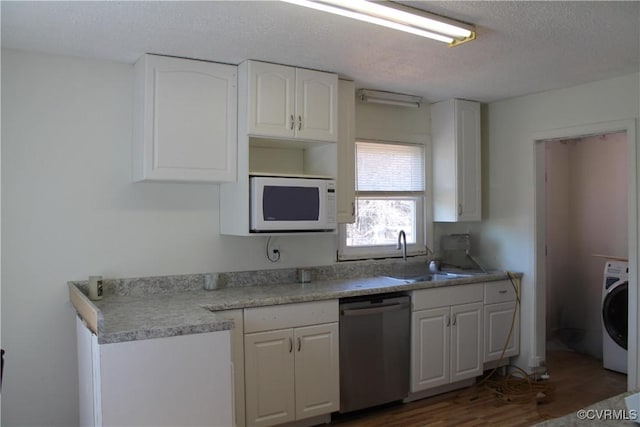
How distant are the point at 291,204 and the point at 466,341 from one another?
5.93 ft

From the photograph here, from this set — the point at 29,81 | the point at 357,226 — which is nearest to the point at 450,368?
the point at 357,226

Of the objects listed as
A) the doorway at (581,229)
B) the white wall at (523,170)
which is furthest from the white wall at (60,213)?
the doorway at (581,229)

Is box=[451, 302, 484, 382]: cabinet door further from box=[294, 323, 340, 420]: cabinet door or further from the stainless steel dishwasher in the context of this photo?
box=[294, 323, 340, 420]: cabinet door

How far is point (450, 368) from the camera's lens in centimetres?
379

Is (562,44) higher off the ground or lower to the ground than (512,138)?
higher

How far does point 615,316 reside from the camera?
13.8 ft

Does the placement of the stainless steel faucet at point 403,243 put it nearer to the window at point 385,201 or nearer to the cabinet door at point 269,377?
the window at point 385,201

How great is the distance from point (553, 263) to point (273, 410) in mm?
3487

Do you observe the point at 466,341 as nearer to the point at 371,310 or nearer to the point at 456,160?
the point at 371,310

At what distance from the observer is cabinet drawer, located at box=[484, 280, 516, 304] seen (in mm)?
4012

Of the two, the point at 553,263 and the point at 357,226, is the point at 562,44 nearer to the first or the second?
the point at 357,226

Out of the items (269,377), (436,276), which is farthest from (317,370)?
(436,276)

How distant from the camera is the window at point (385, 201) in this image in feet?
13.3

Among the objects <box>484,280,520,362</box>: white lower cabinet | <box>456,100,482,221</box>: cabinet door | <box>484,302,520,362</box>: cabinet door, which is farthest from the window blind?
<box>484,302,520,362</box>: cabinet door
